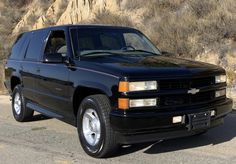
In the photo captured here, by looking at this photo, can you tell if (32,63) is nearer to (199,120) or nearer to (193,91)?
(193,91)

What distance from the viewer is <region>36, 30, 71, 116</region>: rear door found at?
6.90m

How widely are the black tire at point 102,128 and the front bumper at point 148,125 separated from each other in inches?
5.1

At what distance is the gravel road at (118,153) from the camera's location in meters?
6.13

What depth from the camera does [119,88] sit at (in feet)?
18.6

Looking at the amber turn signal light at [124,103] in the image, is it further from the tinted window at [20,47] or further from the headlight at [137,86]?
the tinted window at [20,47]

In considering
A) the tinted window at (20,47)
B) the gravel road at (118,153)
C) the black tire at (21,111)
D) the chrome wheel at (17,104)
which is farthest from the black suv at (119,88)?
the chrome wheel at (17,104)

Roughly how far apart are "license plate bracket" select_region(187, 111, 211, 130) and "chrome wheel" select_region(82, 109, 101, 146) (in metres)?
1.21

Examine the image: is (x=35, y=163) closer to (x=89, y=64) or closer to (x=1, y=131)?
(x=89, y=64)

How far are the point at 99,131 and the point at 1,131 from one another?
9.38 feet

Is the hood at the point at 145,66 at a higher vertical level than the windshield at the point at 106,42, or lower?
lower

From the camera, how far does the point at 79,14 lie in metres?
27.6

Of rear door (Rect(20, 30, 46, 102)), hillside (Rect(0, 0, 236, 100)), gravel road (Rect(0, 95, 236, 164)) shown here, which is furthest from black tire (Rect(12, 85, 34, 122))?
A: hillside (Rect(0, 0, 236, 100))

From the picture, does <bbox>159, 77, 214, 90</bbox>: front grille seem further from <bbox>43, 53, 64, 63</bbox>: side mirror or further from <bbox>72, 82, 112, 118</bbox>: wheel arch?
<bbox>43, 53, 64, 63</bbox>: side mirror

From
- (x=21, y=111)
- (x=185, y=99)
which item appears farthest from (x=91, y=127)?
(x=21, y=111)
